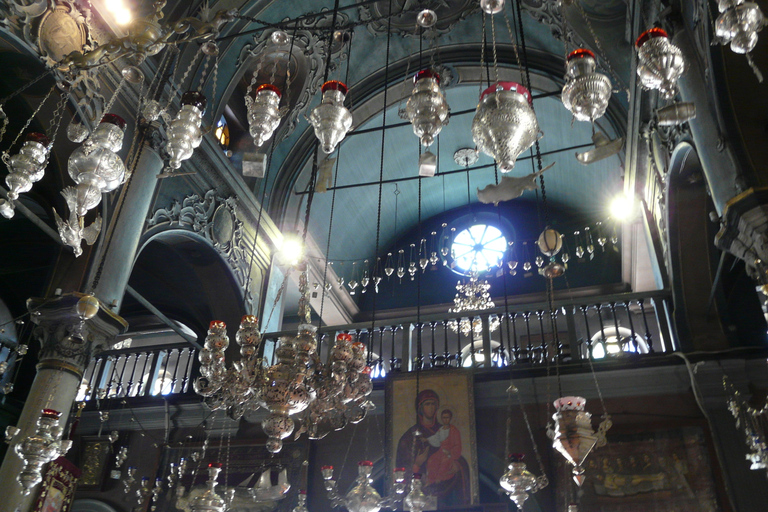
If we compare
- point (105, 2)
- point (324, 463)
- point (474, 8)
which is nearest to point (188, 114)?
point (105, 2)

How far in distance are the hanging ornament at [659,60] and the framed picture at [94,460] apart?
8129mm

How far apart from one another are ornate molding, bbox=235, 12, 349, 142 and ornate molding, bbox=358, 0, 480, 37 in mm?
447

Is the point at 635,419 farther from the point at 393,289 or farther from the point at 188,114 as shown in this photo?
the point at 393,289

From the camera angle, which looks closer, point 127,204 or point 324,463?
point 127,204

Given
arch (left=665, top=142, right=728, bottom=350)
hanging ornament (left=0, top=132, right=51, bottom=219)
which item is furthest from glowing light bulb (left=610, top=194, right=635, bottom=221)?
hanging ornament (left=0, top=132, right=51, bottom=219)

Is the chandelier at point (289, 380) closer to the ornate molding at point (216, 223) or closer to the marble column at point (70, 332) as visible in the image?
the marble column at point (70, 332)

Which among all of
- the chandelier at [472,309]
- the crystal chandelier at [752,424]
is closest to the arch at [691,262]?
the crystal chandelier at [752,424]

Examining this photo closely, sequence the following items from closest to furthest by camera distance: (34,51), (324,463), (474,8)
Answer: (34,51), (324,463), (474,8)

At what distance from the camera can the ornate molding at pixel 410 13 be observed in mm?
8422

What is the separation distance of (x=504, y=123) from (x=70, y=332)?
4.23m

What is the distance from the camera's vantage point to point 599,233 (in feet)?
35.6

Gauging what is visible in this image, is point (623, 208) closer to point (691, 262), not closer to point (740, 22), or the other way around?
point (691, 262)

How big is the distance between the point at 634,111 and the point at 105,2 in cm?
582

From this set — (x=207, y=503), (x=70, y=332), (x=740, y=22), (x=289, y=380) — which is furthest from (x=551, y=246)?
(x=70, y=332)
